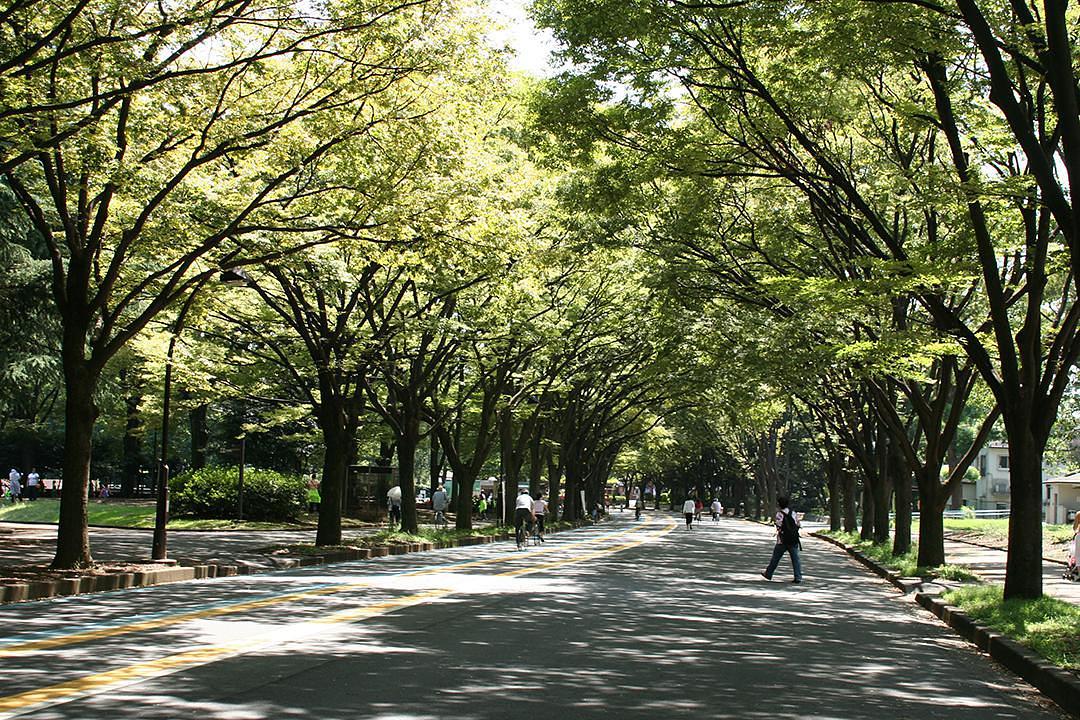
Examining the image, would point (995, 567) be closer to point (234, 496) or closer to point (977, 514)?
point (234, 496)

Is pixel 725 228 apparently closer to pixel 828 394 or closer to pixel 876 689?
pixel 828 394

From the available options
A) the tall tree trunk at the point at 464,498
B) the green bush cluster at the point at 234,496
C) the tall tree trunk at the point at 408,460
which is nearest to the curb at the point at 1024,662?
the tall tree trunk at the point at 408,460

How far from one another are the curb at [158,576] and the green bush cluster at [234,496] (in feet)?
35.6

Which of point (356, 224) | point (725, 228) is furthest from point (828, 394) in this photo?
point (356, 224)

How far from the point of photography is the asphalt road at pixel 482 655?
6.95m

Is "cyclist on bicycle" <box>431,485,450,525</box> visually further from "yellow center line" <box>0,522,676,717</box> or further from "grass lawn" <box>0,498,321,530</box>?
"yellow center line" <box>0,522,676,717</box>

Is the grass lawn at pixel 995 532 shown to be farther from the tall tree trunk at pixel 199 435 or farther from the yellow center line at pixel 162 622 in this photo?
the tall tree trunk at pixel 199 435

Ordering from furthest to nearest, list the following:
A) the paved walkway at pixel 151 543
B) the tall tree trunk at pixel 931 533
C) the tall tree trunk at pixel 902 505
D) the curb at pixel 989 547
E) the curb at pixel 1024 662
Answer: the curb at pixel 989 547 < the tall tree trunk at pixel 902 505 < the tall tree trunk at pixel 931 533 < the paved walkway at pixel 151 543 < the curb at pixel 1024 662

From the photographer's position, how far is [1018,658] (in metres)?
9.40

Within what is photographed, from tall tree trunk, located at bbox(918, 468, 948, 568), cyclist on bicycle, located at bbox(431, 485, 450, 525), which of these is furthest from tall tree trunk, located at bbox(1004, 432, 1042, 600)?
cyclist on bicycle, located at bbox(431, 485, 450, 525)

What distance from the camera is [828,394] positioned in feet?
100

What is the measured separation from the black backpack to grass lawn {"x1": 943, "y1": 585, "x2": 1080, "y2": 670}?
3.77 meters

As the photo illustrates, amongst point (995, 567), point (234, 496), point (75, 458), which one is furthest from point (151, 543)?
point (995, 567)

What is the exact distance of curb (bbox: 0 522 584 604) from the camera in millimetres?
13391
